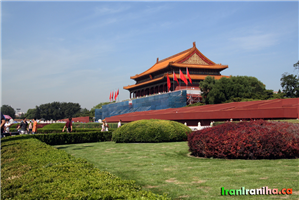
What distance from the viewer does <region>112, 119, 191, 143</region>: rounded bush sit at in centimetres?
1388

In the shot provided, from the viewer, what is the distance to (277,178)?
495cm

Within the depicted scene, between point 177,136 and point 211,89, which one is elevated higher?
point 211,89

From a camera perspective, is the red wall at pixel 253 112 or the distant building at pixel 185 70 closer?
the red wall at pixel 253 112

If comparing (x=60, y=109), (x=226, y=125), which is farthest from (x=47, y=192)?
(x=60, y=109)

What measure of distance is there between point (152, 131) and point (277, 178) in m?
9.26

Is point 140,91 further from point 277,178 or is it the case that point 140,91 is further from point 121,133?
point 277,178

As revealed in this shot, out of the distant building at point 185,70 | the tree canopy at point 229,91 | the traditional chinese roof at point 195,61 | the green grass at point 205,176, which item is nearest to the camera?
the green grass at point 205,176

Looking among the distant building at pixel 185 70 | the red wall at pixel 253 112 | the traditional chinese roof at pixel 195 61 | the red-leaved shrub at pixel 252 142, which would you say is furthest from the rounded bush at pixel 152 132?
the traditional chinese roof at pixel 195 61

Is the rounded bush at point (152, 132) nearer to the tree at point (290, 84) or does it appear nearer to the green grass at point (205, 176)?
the green grass at point (205, 176)

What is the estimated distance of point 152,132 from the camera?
13.9 m

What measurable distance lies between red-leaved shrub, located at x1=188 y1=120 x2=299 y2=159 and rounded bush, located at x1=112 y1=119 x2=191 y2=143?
5679mm

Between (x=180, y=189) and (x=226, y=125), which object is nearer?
(x=180, y=189)

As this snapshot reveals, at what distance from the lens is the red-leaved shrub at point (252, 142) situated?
7.20 m

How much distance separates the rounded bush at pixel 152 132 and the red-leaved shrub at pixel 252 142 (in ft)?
18.6
